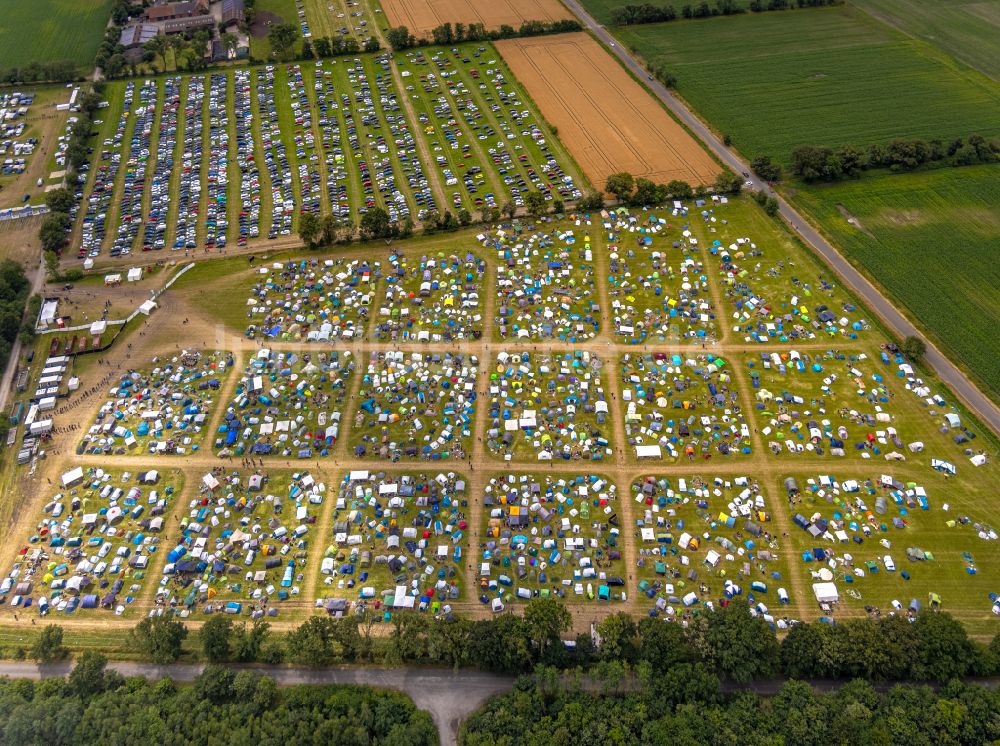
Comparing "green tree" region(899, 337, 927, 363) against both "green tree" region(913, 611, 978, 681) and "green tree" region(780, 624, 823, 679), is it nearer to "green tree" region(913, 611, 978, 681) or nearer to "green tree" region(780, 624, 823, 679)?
"green tree" region(913, 611, 978, 681)

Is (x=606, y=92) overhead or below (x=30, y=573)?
overhead

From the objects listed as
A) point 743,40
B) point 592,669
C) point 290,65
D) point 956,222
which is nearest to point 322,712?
point 592,669

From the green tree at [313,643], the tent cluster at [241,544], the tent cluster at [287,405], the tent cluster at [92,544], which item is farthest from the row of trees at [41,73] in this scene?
the green tree at [313,643]

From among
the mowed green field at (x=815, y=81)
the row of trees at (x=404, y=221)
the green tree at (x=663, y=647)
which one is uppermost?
the mowed green field at (x=815, y=81)

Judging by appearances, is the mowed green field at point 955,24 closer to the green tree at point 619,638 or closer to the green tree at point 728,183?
the green tree at point 728,183

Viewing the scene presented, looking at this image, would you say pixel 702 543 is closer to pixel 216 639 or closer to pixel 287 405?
pixel 216 639

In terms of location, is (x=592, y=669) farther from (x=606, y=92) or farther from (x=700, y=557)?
(x=606, y=92)

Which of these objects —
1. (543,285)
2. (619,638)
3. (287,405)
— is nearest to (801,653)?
(619,638)
